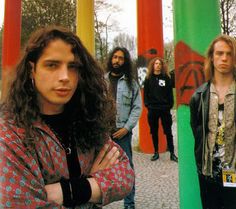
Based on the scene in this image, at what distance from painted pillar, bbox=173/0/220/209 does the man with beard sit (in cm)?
83

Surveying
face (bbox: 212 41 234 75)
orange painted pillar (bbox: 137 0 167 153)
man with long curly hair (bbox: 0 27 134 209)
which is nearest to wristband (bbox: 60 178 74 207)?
man with long curly hair (bbox: 0 27 134 209)

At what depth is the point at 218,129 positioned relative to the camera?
2652mm

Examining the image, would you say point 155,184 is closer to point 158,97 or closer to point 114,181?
point 158,97

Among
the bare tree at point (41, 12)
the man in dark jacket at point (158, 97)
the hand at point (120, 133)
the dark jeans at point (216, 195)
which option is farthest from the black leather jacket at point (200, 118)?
the bare tree at point (41, 12)

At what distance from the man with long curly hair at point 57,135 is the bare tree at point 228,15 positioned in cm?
1326

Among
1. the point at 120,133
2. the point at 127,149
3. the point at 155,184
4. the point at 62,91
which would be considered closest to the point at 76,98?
the point at 62,91

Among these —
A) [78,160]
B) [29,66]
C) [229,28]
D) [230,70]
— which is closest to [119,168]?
[78,160]

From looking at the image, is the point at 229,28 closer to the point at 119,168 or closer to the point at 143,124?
the point at 143,124

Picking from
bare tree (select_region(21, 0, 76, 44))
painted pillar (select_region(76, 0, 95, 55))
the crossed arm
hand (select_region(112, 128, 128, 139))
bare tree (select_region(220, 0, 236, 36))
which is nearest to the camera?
the crossed arm

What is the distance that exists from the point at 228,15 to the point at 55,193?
547 inches

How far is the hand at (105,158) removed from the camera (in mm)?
1522

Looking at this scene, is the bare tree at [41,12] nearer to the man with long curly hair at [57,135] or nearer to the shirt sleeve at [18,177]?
the man with long curly hair at [57,135]

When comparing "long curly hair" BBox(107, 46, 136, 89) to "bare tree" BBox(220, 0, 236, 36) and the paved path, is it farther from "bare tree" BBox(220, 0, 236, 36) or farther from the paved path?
"bare tree" BBox(220, 0, 236, 36)

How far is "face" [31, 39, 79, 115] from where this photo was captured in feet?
4.78
